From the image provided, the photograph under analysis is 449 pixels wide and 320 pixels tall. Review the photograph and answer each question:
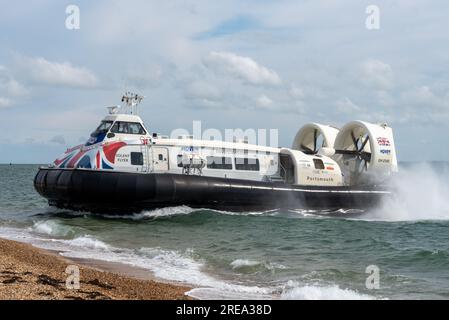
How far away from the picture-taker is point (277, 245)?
9.98 metres

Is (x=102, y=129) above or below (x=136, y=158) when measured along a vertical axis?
above

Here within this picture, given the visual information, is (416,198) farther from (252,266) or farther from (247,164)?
(252,266)

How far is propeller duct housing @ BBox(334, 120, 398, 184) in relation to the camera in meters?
14.7

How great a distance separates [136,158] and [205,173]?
1.73 metres

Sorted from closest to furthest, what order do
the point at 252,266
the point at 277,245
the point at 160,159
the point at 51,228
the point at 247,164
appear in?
the point at 252,266 < the point at 277,245 < the point at 51,228 < the point at 160,159 < the point at 247,164

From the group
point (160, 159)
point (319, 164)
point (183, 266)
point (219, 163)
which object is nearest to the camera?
point (183, 266)

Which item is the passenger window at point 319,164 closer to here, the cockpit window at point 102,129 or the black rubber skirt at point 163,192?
the black rubber skirt at point 163,192

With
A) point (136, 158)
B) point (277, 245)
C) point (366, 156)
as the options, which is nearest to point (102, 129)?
point (136, 158)

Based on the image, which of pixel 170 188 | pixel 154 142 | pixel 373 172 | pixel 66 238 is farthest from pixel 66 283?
pixel 373 172

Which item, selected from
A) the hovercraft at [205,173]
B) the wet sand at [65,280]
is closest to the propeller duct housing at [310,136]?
the hovercraft at [205,173]

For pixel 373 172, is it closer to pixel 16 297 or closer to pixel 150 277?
pixel 150 277

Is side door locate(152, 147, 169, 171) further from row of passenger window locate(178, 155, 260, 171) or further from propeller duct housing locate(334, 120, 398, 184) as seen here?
propeller duct housing locate(334, 120, 398, 184)

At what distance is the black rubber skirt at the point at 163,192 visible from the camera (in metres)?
12.1

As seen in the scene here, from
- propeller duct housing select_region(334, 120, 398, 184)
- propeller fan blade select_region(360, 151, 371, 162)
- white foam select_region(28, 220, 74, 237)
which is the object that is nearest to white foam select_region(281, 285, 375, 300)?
white foam select_region(28, 220, 74, 237)
